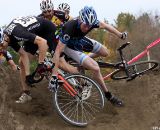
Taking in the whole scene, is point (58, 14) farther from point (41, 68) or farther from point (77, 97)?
point (77, 97)

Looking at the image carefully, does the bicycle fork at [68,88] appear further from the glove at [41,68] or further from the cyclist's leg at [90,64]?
the cyclist's leg at [90,64]

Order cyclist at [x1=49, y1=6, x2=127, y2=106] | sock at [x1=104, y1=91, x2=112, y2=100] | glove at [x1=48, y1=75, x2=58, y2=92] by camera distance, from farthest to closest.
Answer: sock at [x1=104, y1=91, x2=112, y2=100] → cyclist at [x1=49, y1=6, x2=127, y2=106] → glove at [x1=48, y1=75, x2=58, y2=92]

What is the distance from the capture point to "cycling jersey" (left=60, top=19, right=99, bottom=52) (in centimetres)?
852

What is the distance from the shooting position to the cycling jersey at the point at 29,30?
8.64 meters

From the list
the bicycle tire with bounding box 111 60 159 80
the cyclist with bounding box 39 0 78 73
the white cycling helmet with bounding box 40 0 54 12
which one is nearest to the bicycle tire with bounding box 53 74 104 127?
the cyclist with bounding box 39 0 78 73

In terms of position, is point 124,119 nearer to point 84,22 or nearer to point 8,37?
point 84,22

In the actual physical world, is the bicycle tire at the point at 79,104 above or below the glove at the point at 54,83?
below

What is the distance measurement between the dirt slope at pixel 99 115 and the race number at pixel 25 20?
1.71 meters

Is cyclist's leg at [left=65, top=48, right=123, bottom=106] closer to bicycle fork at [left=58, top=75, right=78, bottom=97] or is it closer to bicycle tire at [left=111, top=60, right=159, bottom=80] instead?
bicycle fork at [left=58, top=75, right=78, bottom=97]

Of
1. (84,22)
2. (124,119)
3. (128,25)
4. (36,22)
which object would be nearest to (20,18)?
(36,22)

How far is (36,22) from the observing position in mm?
8922

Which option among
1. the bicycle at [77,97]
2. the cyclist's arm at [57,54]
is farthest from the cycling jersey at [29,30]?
the bicycle at [77,97]

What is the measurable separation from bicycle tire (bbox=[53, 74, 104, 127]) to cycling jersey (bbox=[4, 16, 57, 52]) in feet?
3.60

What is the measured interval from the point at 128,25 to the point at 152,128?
210 ft
